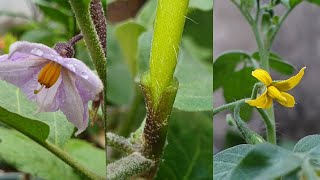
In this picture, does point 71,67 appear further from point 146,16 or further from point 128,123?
point 146,16

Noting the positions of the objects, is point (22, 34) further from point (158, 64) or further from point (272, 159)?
point (272, 159)

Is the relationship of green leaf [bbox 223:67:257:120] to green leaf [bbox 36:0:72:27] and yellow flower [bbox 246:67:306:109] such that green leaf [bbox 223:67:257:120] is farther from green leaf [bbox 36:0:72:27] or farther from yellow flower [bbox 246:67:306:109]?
green leaf [bbox 36:0:72:27]

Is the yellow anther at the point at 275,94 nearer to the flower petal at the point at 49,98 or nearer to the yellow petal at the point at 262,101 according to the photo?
the yellow petal at the point at 262,101

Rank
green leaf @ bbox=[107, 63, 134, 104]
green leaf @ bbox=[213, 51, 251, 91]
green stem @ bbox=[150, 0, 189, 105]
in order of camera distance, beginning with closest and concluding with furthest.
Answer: green stem @ bbox=[150, 0, 189, 105]
green leaf @ bbox=[213, 51, 251, 91]
green leaf @ bbox=[107, 63, 134, 104]

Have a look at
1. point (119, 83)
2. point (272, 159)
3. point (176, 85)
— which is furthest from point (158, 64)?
point (119, 83)

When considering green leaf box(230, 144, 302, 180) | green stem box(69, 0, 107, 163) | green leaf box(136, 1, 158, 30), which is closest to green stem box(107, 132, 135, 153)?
green stem box(69, 0, 107, 163)

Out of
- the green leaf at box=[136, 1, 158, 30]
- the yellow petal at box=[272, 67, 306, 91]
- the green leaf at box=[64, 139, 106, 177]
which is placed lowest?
the green leaf at box=[64, 139, 106, 177]
